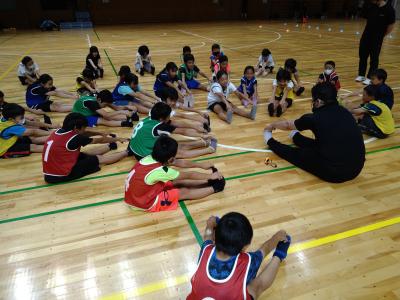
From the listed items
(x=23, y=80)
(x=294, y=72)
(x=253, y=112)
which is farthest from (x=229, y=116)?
(x=23, y=80)

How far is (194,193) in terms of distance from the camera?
2.99 m

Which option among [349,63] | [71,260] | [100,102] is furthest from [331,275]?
[349,63]

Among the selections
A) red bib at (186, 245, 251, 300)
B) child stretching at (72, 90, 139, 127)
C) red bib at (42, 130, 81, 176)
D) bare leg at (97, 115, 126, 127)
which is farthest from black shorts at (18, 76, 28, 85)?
red bib at (186, 245, 251, 300)

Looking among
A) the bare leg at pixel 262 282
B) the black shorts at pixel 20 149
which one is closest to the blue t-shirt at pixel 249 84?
the black shorts at pixel 20 149

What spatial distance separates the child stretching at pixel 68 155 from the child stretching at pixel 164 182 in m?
0.80

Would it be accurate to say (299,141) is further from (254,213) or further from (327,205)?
(254,213)

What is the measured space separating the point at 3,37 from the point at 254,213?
15.9 meters

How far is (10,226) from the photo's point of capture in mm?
2697

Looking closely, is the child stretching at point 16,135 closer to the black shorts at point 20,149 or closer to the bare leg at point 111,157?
the black shorts at point 20,149

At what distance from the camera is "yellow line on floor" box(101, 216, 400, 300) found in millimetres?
2066

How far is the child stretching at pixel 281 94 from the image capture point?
4949 millimetres

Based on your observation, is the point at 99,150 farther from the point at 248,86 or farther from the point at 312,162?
the point at 248,86

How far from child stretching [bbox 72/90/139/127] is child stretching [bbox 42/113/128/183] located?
1.23 m

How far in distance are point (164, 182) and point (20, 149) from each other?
220 centimetres
